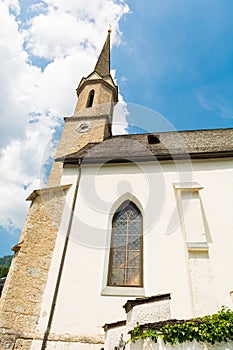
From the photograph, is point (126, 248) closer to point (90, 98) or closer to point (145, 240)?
point (145, 240)

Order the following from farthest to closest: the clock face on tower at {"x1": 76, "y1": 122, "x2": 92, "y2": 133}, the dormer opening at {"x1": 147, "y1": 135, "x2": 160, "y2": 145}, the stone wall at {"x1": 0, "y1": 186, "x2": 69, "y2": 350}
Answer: the clock face on tower at {"x1": 76, "y1": 122, "x2": 92, "y2": 133}
the dormer opening at {"x1": 147, "y1": 135, "x2": 160, "y2": 145}
the stone wall at {"x1": 0, "y1": 186, "x2": 69, "y2": 350}

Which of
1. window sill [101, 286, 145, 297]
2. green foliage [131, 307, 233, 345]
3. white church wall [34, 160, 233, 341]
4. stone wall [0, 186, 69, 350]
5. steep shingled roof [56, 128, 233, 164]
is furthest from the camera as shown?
steep shingled roof [56, 128, 233, 164]

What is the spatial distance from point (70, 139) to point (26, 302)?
8.99 meters

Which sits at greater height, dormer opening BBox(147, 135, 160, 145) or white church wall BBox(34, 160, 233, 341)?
dormer opening BBox(147, 135, 160, 145)

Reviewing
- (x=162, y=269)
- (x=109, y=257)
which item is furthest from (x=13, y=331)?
(x=162, y=269)

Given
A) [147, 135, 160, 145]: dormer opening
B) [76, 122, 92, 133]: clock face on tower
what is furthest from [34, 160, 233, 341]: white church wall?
[76, 122, 92, 133]: clock face on tower

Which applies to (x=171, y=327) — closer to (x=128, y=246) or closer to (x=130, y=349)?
(x=130, y=349)

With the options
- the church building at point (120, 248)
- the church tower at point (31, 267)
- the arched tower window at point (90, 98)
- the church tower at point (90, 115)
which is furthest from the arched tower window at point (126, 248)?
the arched tower window at point (90, 98)

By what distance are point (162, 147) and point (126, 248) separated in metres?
4.79

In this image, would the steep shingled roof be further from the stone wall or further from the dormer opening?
the stone wall

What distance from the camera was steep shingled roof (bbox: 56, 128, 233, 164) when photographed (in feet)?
30.9

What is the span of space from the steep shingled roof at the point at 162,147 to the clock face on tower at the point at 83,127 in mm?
2067

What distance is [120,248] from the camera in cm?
774

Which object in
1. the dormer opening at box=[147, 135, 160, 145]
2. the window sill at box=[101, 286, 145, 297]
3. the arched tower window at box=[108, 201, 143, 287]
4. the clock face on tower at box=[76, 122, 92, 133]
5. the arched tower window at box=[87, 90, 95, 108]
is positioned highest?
the arched tower window at box=[87, 90, 95, 108]
